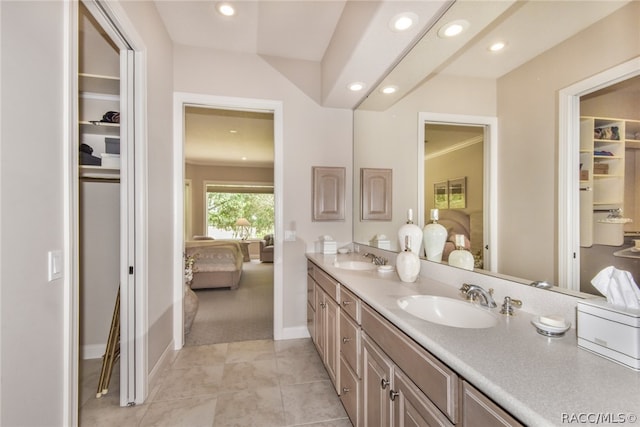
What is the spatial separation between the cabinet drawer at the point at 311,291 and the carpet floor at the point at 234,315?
2.06ft

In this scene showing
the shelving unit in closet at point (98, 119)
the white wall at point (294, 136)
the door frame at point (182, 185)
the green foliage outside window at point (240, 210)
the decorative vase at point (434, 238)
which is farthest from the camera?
the green foliage outside window at point (240, 210)

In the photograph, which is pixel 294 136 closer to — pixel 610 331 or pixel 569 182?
pixel 569 182

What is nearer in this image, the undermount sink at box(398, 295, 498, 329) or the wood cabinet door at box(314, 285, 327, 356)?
the undermount sink at box(398, 295, 498, 329)

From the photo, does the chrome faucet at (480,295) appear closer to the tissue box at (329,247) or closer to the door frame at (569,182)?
the door frame at (569,182)

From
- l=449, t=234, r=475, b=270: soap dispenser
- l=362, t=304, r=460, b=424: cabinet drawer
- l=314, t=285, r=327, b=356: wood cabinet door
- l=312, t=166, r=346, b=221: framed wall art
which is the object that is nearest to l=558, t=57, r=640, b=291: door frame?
l=449, t=234, r=475, b=270: soap dispenser

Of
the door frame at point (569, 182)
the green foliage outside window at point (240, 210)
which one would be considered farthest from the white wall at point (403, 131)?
the green foliage outside window at point (240, 210)

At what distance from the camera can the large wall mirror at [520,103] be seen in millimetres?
919

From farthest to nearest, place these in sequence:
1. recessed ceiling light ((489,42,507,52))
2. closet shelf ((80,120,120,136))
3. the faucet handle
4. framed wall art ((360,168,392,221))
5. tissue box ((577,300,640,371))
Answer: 1. framed wall art ((360,168,392,221))
2. closet shelf ((80,120,120,136))
3. recessed ceiling light ((489,42,507,52))
4. the faucet handle
5. tissue box ((577,300,640,371))

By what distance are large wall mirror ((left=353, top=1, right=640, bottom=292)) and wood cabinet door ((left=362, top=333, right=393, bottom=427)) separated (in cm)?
68

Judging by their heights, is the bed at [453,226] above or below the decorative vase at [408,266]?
above

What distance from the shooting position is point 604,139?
0.93 meters

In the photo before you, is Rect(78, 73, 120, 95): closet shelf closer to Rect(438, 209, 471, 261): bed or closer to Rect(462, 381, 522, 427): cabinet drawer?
Rect(438, 209, 471, 261): bed

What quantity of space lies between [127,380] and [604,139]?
2.81 meters

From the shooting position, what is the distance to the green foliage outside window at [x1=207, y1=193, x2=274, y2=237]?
29.2ft
